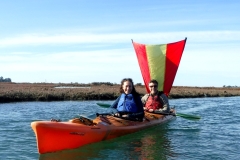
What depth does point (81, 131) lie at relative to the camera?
928cm

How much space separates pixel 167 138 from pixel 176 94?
22415 mm

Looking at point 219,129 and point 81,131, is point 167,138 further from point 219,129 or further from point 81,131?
point 81,131

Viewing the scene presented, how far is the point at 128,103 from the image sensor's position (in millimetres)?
11398

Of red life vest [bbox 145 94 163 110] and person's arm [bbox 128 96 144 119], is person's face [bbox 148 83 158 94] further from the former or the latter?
person's arm [bbox 128 96 144 119]

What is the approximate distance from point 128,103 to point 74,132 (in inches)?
110

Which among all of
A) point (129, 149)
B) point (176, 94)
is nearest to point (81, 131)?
point (129, 149)

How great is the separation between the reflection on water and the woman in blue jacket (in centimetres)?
67

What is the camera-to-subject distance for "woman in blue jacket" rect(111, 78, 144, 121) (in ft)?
36.8

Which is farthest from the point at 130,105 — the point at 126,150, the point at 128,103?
the point at 126,150

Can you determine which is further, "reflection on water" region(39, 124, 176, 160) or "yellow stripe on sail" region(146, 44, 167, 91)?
"yellow stripe on sail" region(146, 44, 167, 91)

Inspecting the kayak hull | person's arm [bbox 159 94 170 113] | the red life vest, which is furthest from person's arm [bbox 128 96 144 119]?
the red life vest

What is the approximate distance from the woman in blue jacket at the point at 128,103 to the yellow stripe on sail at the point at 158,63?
19.1ft

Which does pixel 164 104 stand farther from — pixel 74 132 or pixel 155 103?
pixel 74 132

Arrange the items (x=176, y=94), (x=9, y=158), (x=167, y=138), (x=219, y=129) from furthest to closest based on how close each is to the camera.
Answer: (x=176, y=94), (x=219, y=129), (x=167, y=138), (x=9, y=158)
